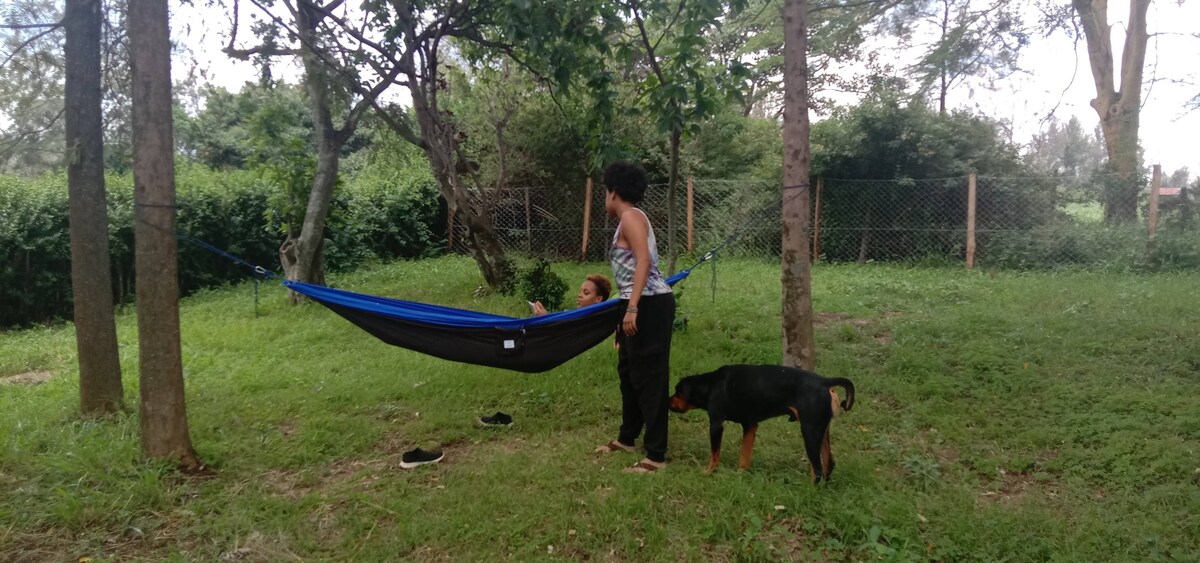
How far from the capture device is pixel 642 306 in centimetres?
311

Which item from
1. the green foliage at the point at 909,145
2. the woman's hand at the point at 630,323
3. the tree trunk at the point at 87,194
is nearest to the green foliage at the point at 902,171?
the green foliage at the point at 909,145

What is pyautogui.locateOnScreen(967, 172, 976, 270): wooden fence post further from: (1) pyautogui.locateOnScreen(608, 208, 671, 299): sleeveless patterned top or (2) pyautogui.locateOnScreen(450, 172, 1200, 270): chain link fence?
(1) pyautogui.locateOnScreen(608, 208, 671, 299): sleeveless patterned top

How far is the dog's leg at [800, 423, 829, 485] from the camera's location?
285 centimetres

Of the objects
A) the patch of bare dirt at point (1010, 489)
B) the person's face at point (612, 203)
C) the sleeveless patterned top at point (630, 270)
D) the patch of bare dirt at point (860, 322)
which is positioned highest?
the person's face at point (612, 203)

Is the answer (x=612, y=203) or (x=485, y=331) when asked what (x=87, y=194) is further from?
(x=612, y=203)

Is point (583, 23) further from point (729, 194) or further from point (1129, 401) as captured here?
point (729, 194)

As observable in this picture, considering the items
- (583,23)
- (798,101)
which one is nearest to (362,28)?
(583,23)

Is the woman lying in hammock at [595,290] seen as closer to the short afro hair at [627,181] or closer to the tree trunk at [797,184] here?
the short afro hair at [627,181]

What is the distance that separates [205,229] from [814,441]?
910 cm

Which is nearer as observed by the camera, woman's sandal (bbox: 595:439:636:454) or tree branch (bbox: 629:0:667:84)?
woman's sandal (bbox: 595:439:636:454)

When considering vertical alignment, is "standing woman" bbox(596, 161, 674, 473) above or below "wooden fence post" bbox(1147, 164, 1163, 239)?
below

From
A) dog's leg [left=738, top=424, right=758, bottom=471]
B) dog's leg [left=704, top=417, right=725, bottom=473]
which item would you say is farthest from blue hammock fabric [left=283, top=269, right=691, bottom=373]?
dog's leg [left=738, top=424, right=758, bottom=471]

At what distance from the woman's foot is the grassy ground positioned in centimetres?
8

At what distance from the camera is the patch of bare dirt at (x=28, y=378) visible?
505 centimetres
